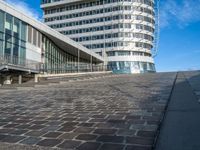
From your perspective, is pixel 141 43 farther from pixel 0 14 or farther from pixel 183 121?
pixel 183 121

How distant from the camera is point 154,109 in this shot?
5.79 metres

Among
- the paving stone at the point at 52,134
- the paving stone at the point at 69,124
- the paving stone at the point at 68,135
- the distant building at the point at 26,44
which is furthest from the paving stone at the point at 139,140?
the distant building at the point at 26,44

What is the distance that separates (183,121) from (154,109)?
1.39 metres

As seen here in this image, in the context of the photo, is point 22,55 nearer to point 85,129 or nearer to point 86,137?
point 85,129

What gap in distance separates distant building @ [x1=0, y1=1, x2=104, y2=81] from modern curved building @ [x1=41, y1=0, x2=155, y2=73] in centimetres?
2890

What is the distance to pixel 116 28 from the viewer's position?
2571 inches

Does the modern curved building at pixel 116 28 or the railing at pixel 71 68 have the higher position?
the modern curved building at pixel 116 28

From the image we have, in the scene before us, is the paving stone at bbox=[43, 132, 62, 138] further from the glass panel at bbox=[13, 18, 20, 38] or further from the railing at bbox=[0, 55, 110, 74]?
the glass panel at bbox=[13, 18, 20, 38]

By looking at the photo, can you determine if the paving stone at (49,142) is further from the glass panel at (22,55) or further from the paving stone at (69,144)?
the glass panel at (22,55)

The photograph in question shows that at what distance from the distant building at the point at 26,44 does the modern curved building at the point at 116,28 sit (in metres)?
28.9

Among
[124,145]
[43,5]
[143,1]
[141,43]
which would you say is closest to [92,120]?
[124,145]

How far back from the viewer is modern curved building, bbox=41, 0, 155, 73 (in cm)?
6412

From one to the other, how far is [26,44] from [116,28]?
4398 cm

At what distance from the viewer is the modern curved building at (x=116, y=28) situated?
2525 inches
